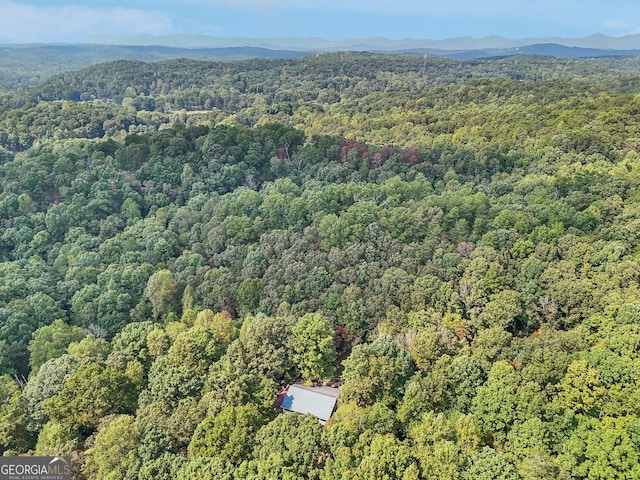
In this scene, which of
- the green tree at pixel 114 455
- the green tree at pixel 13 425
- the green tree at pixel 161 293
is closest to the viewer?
the green tree at pixel 114 455

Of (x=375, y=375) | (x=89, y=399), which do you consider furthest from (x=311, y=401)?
(x=89, y=399)

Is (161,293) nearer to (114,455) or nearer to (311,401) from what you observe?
(311,401)

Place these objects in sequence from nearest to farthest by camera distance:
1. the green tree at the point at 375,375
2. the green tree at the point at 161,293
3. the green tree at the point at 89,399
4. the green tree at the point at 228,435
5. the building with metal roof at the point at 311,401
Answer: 1. the green tree at the point at 228,435
2. the green tree at the point at 375,375
3. the green tree at the point at 89,399
4. the building with metal roof at the point at 311,401
5. the green tree at the point at 161,293

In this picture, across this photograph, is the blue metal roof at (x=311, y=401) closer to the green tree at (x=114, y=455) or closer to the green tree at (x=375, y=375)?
the green tree at (x=375, y=375)

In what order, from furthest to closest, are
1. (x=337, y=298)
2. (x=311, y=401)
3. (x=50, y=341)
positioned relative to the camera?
(x=337, y=298) < (x=50, y=341) < (x=311, y=401)

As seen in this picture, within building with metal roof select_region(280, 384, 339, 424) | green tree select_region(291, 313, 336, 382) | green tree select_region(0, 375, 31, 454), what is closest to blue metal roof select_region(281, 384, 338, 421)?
building with metal roof select_region(280, 384, 339, 424)

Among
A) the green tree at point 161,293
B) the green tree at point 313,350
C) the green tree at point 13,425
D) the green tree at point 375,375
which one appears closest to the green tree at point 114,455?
the green tree at point 13,425
